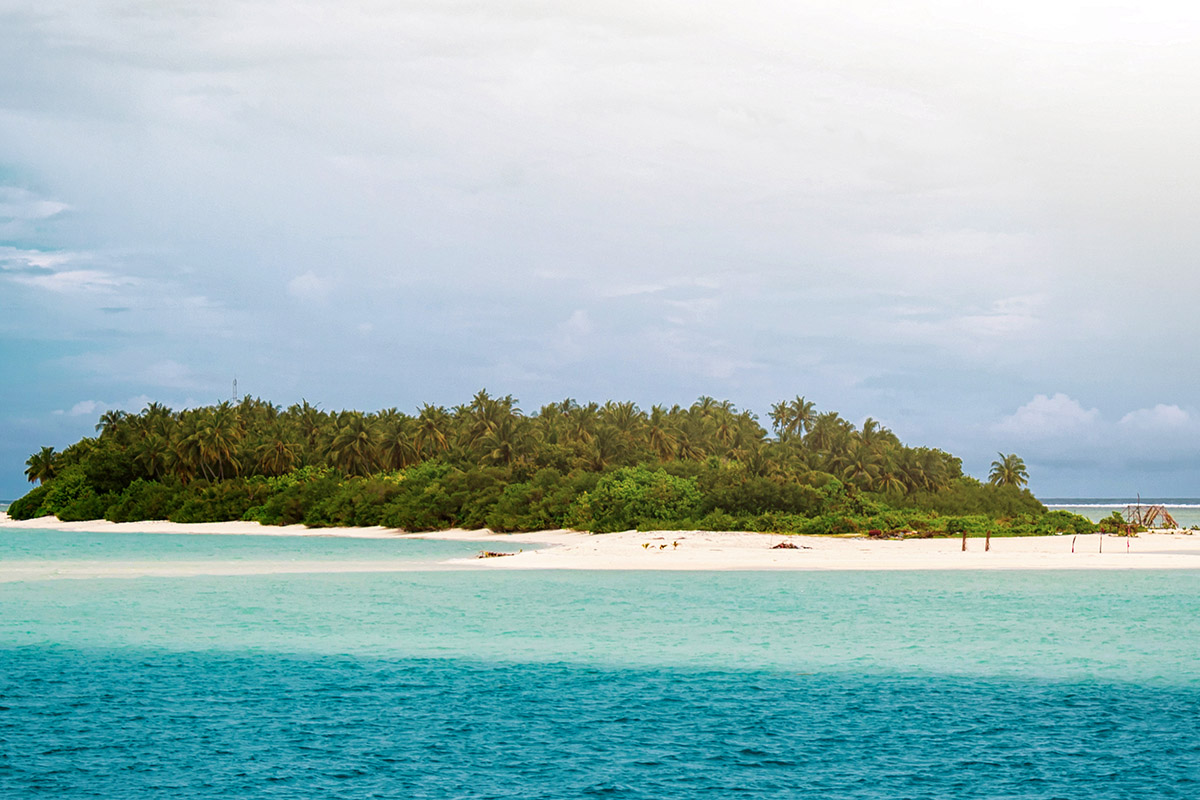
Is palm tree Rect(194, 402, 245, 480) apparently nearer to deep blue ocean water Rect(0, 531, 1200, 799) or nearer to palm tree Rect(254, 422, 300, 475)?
palm tree Rect(254, 422, 300, 475)

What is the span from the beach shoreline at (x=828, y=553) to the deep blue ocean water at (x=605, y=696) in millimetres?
14364

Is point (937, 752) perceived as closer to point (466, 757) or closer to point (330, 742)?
point (466, 757)

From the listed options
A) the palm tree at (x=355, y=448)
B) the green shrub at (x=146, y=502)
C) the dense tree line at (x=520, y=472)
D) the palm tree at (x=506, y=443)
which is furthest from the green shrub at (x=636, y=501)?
the green shrub at (x=146, y=502)

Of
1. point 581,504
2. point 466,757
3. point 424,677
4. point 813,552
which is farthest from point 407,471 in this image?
point 466,757

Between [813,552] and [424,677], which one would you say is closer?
[424,677]

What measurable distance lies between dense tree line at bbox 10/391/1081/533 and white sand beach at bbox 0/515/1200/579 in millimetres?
4553

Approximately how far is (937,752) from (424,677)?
1151cm

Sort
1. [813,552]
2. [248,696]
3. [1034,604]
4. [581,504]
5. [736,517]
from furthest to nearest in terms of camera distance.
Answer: [581,504], [736,517], [813,552], [1034,604], [248,696]

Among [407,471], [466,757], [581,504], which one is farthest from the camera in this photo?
[407,471]

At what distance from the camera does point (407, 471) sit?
108562mm

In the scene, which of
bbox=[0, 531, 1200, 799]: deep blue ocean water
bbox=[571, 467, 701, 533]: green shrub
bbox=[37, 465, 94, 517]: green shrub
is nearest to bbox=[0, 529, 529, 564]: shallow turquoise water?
bbox=[571, 467, 701, 533]: green shrub

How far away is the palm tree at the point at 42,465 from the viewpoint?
154 meters

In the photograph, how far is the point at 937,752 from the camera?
18.3 meters

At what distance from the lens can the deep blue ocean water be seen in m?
16.9
